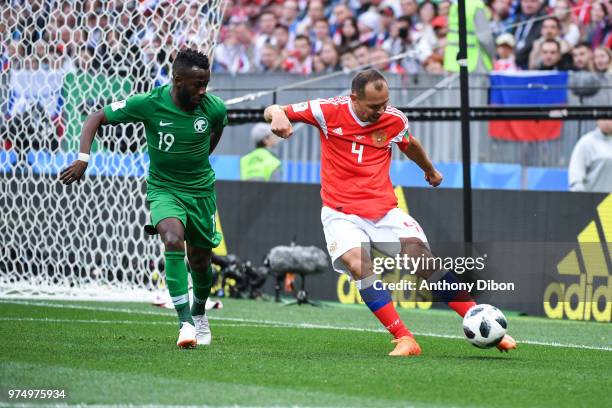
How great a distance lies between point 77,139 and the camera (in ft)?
48.0

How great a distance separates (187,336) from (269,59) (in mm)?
11867

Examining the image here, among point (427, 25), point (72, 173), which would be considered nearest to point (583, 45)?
point (427, 25)

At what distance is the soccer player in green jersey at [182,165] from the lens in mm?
8930

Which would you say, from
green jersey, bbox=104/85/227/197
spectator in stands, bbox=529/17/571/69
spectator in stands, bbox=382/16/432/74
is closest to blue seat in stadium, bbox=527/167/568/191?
spectator in stands, bbox=529/17/571/69

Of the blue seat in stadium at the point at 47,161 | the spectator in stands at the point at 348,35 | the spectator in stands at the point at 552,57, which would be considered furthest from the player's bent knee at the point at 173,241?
the spectator in stands at the point at 348,35

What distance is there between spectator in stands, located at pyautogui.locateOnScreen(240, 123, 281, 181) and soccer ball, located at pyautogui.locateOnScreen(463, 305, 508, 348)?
8.25m

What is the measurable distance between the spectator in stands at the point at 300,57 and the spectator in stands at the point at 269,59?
29 cm

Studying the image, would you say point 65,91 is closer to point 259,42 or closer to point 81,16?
point 81,16

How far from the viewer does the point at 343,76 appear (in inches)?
653

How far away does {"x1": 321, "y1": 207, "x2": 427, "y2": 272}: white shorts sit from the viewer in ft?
28.6

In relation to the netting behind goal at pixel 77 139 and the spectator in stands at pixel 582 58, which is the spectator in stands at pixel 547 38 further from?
the netting behind goal at pixel 77 139

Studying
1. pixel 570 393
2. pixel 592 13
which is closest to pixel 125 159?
pixel 592 13

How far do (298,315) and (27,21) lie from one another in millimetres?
4858

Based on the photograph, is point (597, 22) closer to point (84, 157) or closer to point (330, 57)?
point (330, 57)
